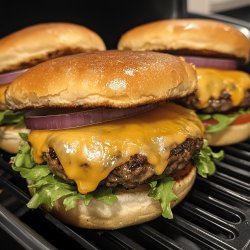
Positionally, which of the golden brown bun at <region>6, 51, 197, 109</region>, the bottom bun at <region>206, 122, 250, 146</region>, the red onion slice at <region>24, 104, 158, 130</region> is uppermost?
the golden brown bun at <region>6, 51, 197, 109</region>

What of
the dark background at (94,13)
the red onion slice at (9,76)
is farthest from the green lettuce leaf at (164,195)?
the dark background at (94,13)

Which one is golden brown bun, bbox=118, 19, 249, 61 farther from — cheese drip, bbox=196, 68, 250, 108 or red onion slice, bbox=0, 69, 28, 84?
red onion slice, bbox=0, 69, 28, 84

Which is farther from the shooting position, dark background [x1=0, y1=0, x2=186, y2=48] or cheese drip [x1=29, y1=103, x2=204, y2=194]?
dark background [x1=0, y1=0, x2=186, y2=48]

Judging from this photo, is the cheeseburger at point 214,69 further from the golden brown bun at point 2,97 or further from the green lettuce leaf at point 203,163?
the golden brown bun at point 2,97

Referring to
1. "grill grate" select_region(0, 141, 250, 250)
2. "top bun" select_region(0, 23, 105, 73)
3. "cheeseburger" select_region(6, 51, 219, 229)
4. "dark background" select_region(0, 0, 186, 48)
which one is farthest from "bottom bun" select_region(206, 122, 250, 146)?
"dark background" select_region(0, 0, 186, 48)

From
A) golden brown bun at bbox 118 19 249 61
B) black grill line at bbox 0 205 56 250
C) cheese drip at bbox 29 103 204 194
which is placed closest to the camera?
black grill line at bbox 0 205 56 250

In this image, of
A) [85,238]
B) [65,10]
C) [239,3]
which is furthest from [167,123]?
[239,3]

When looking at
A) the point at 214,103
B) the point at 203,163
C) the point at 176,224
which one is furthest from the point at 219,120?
the point at 176,224

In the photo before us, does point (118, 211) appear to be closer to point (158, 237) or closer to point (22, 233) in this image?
point (158, 237)
